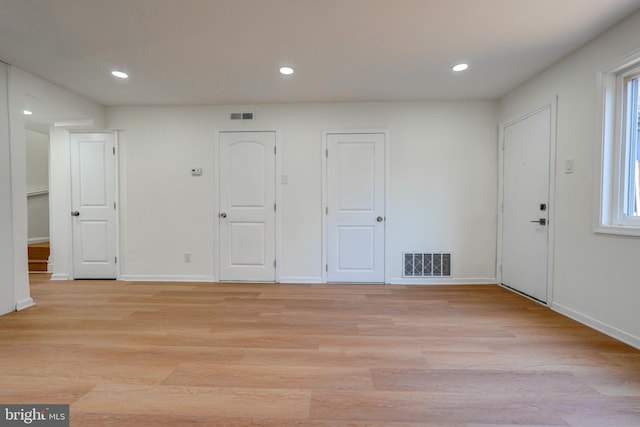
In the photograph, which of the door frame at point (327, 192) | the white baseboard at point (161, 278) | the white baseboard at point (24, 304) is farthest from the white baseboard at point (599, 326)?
the white baseboard at point (24, 304)

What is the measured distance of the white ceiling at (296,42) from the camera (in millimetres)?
1990

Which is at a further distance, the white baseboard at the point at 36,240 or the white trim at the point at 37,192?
the white trim at the point at 37,192

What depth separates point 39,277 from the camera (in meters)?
4.19

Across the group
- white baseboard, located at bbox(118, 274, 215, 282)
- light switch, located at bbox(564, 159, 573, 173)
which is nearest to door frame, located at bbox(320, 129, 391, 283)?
white baseboard, located at bbox(118, 274, 215, 282)

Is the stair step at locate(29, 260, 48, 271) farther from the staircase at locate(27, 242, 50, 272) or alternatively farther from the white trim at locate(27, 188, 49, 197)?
the white trim at locate(27, 188, 49, 197)

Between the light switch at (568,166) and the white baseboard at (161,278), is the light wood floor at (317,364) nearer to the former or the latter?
the white baseboard at (161,278)

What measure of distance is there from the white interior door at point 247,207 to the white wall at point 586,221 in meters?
3.21

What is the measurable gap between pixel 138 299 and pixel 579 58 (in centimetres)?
504

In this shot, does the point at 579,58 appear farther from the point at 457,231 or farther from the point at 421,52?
the point at 457,231

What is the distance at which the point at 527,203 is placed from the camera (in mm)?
3262

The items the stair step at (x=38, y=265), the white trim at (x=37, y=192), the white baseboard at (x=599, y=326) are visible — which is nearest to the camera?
the white baseboard at (x=599, y=326)

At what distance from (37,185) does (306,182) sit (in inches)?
232

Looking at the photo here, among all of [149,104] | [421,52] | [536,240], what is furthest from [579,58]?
[149,104]

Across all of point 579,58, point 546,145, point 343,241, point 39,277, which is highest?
point 579,58
